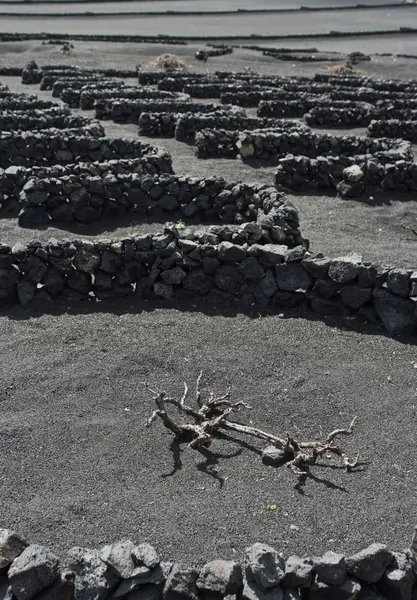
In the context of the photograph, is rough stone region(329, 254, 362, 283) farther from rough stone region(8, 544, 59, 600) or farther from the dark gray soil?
rough stone region(8, 544, 59, 600)

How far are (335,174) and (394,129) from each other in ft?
23.3

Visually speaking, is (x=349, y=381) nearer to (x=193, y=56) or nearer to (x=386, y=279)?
(x=386, y=279)

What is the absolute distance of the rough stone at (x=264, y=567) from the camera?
4.83m

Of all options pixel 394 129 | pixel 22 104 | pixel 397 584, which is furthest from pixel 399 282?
pixel 22 104

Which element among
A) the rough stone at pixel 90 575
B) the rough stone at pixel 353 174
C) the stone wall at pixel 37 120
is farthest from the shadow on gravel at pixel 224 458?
the stone wall at pixel 37 120

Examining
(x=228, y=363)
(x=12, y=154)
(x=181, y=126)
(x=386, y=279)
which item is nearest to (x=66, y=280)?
(x=228, y=363)

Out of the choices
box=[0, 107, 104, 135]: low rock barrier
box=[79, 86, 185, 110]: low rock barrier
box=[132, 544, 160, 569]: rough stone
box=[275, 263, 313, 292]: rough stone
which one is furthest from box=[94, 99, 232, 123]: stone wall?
box=[132, 544, 160, 569]: rough stone

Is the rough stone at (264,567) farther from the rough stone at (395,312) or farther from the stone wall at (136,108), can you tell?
the stone wall at (136,108)

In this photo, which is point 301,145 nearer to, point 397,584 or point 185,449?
point 185,449

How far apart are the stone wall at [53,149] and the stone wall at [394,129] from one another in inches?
335

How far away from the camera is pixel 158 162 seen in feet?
52.1

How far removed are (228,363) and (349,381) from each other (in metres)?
1.40

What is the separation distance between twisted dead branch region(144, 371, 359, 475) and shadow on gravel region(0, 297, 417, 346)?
2.26 metres

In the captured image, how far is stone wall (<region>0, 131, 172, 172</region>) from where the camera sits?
17172mm
